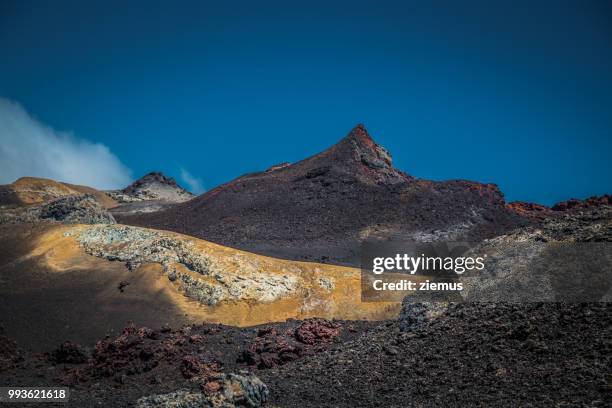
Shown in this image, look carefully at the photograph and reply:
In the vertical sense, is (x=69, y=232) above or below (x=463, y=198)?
below

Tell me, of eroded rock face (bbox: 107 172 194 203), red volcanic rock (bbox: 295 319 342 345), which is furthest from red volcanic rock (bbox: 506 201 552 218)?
eroded rock face (bbox: 107 172 194 203)

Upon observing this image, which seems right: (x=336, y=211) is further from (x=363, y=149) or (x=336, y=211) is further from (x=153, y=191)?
(x=153, y=191)

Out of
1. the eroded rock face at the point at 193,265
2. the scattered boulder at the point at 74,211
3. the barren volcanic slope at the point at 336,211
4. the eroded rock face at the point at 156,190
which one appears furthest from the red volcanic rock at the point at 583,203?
the eroded rock face at the point at 156,190

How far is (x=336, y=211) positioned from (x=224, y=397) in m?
49.8

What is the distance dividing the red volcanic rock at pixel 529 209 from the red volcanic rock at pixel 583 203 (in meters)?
1.61

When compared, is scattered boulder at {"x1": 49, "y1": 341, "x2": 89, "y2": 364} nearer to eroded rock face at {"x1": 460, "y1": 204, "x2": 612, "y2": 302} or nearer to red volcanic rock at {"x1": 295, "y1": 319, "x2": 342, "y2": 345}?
red volcanic rock at {"x1": 295, "y1": 319, "x2": 342, "y2": 345}

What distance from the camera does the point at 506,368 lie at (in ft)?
48.1

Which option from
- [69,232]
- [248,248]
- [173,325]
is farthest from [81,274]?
[248,248]

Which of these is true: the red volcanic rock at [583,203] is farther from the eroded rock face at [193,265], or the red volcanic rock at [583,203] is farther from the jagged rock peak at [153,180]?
the jagged rock peak at [153,180]

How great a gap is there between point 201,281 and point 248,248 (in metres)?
22.8

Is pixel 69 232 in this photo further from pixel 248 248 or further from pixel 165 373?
pixel 248 248

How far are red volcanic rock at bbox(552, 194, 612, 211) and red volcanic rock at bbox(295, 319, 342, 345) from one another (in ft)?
154
